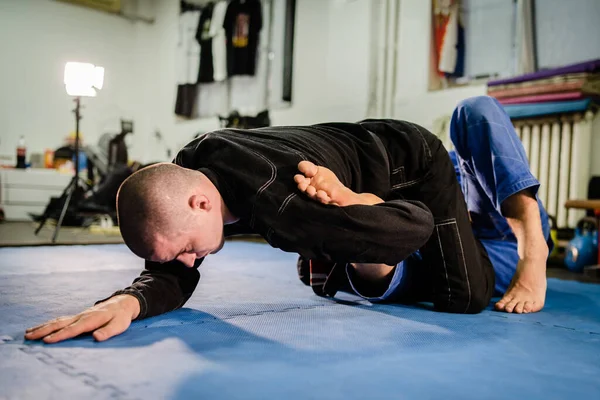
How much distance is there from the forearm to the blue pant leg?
35 mm

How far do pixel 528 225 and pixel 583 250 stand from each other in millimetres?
1689

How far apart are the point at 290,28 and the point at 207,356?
16.0 feet

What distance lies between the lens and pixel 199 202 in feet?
3.43

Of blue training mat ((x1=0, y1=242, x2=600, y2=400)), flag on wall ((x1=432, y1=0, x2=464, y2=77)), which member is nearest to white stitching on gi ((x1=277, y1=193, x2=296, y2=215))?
blue training mat ((x1=0, y1=242, x2=600, y2=400))

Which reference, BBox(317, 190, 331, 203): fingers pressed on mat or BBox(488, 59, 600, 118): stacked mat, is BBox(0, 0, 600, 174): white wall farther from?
BBox(317, 190, 331, 203): fingers pressed on mat

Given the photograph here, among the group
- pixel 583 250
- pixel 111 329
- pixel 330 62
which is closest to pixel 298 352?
pixel 111 329

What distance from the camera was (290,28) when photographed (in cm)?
539

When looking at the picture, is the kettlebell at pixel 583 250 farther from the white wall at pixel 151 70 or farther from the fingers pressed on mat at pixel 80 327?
the fingers pressed on mat at pixel 80 327

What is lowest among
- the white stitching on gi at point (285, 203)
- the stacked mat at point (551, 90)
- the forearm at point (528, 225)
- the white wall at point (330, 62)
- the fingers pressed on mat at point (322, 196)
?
the forearm at point (528, 225)

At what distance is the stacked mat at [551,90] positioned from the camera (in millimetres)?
3127

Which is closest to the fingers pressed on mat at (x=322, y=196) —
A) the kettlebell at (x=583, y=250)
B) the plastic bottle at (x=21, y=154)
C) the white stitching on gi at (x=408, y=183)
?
the white stitching on gi at (x=408, y=183)

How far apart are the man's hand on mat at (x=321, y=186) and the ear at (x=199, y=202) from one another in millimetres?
196

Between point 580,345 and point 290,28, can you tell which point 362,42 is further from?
point 580,345

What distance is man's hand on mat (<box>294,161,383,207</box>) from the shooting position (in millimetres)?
999
